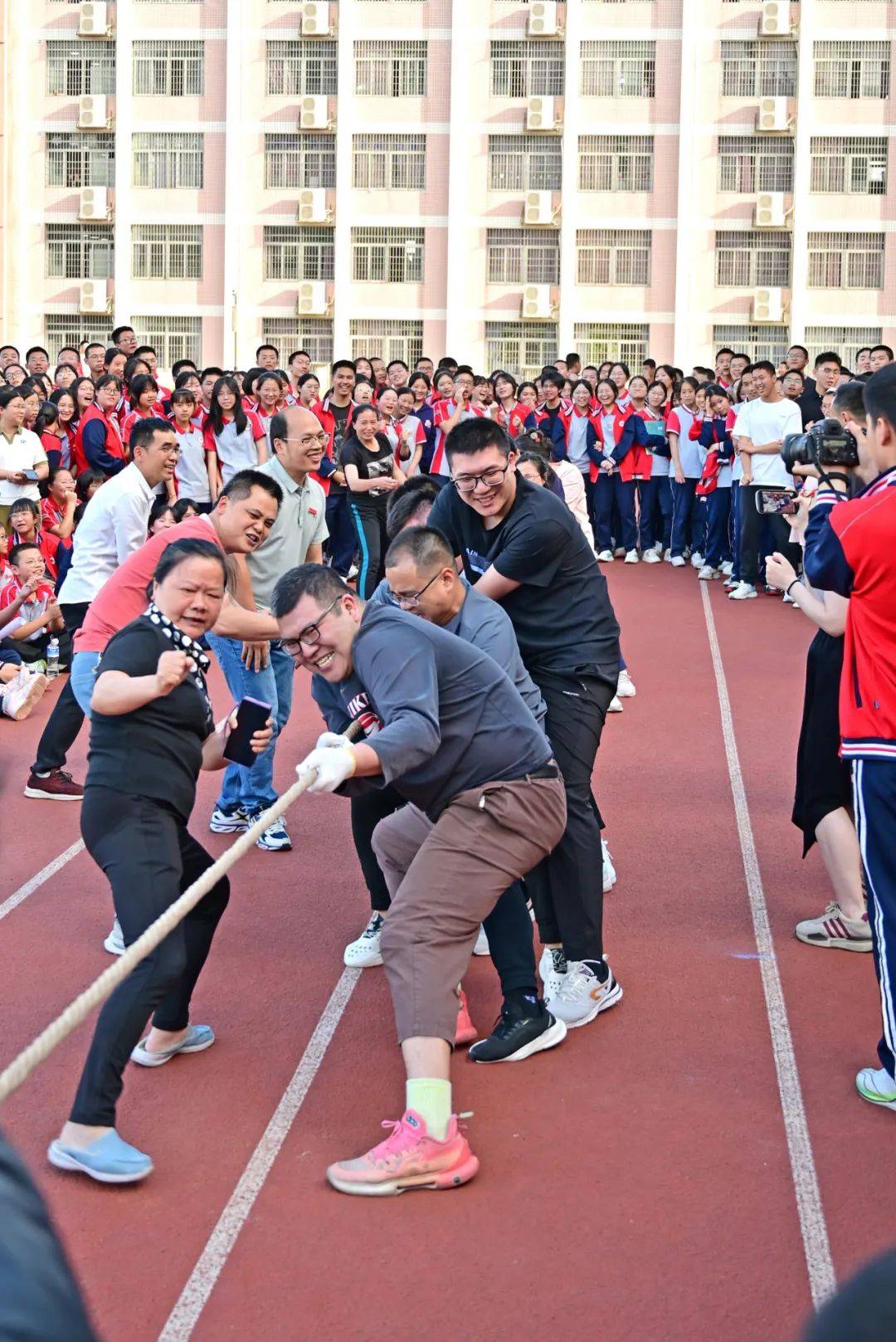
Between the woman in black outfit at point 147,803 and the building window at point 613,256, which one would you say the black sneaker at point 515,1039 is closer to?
the woman in black outfit at point 147,803

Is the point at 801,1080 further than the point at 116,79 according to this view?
No

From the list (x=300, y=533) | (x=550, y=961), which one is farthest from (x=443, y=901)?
(x=300, y=533)

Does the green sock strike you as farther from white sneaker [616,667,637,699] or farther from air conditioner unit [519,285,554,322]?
air conditioner unit [519,285,554,322]

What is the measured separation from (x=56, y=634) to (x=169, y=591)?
710 centimetres

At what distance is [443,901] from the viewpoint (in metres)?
4.55

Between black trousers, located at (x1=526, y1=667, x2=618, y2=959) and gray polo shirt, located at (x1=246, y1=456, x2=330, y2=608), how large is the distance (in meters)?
2.37

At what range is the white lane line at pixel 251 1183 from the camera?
3725mm

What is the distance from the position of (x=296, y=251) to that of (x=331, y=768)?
108ft

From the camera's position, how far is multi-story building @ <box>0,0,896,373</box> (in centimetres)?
3425

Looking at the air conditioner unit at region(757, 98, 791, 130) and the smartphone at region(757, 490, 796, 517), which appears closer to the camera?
the smartphone at region(757, 490, 796, 517)

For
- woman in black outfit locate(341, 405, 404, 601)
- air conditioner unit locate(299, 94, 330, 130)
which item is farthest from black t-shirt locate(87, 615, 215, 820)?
air conditioner unit locate(299, 94, 330, 130)

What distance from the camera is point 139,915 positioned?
14.9ft

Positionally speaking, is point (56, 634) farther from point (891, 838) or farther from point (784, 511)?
point (891, 838)

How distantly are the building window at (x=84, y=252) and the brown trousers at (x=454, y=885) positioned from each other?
3353 centimetres
